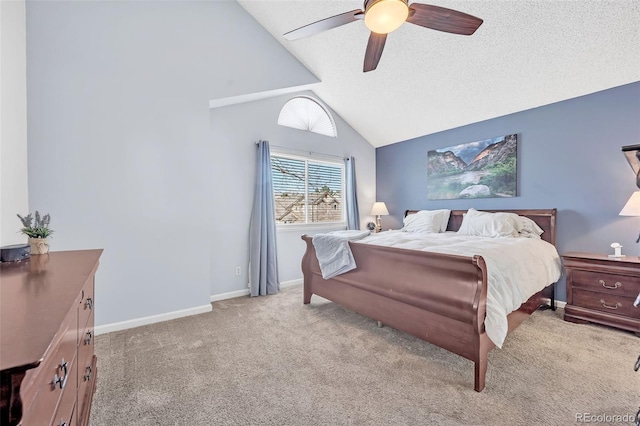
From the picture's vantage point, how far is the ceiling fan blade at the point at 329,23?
6.24 feet

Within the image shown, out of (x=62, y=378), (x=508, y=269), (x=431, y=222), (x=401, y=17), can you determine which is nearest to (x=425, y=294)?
(x=508, y=269)

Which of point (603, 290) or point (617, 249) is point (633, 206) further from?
point (603, 290)

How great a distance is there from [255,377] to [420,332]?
4.11ft

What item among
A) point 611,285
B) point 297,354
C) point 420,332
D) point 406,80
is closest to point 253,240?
point 297,354

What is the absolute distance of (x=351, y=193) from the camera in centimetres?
493

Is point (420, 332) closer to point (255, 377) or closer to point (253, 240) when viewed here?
point (255, 377)

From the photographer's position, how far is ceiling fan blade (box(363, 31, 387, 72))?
209 cm

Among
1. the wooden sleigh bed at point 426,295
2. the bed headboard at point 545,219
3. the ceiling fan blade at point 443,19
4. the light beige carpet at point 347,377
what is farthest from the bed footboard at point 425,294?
the bed headboard at point 545,219

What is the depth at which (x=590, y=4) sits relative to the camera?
2260 millimetres

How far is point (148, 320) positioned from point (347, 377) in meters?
2.14

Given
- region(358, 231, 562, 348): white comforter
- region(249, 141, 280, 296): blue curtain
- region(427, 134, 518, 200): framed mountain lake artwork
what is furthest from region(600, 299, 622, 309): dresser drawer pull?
region(249, 141, 280, 296): blue curtain

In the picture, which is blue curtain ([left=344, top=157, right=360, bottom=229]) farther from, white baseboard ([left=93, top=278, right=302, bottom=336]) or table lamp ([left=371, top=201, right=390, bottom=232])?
white baseboard ([left=93, top=278, right=302, bottom=336])

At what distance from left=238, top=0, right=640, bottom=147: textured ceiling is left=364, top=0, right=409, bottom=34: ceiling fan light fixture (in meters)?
1.19

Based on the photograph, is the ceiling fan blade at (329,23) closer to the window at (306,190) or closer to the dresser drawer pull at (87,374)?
the window at (306,190)
